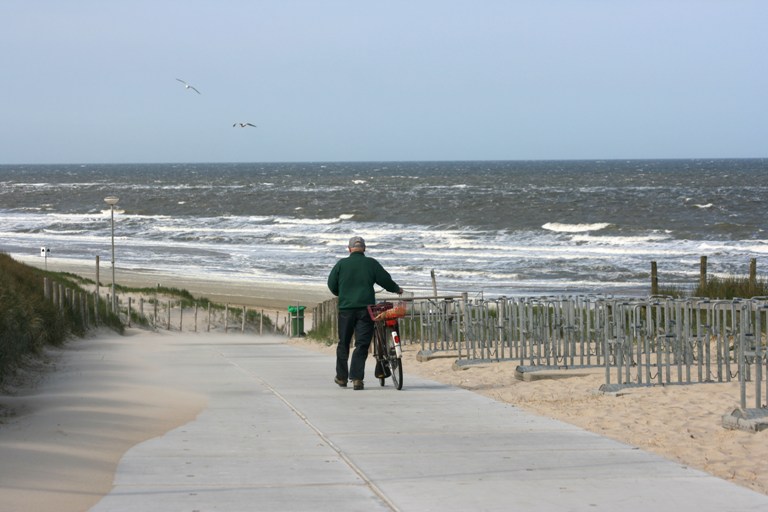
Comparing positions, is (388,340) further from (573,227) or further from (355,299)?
(573,227)

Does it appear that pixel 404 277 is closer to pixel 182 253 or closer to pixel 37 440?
pixel 182 253

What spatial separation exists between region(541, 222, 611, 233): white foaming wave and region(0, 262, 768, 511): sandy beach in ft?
170

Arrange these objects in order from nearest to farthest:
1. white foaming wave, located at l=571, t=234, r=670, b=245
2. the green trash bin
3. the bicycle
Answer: the bicycle, the green trash bin, white foaming wave, located at l=571, t=234, r=670, b=245

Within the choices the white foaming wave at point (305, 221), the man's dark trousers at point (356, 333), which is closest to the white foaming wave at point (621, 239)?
the white foaming wave at point (305, 221)

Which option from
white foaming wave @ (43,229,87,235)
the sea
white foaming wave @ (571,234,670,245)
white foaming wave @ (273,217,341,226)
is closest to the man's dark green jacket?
the sea

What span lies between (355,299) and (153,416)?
3153mm

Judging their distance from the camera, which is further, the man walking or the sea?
the sea

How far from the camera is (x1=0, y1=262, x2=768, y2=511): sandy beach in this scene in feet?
24.1

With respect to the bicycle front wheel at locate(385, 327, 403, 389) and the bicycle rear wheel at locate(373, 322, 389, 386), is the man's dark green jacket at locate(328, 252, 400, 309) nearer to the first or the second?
the bicycle rear wheel at locate(373, 322, 389, 386)

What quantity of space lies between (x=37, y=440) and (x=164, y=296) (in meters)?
24.5

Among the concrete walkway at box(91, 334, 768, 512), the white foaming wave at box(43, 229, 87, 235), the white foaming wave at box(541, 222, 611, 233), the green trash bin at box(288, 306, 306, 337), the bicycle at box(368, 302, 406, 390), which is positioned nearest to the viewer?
the concrete walkway at box(91, 334, 768, 512)

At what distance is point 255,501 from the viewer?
6.74m

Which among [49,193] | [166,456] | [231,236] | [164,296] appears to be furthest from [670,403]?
[49,193]

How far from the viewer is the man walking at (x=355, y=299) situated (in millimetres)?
12562
